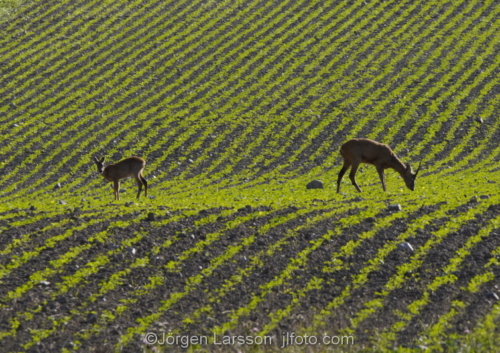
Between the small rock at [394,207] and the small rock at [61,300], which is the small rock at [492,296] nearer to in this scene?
the small rock at [394,207]

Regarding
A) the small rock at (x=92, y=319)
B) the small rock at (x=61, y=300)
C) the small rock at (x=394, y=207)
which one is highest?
the small rock at (x=61, y=300)

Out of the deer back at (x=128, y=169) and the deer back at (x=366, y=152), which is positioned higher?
the deer back at (x=128, y=169)

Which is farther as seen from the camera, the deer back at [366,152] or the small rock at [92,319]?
the deer back at [366,152]

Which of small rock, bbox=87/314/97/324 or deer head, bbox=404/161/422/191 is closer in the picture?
small rock, bbox=87/314/97/324

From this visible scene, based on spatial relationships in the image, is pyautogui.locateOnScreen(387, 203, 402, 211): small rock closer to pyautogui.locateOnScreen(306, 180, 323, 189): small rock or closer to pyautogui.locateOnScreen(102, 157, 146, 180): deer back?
pyautogui.locateOnScreen(306, 180, 323, 189): small rock

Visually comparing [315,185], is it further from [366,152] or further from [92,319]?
[92,319]

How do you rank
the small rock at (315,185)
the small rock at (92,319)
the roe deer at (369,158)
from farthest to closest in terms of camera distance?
the small rock at (315,185) < the roe deer at (369,158) < the small rock at (92,319)

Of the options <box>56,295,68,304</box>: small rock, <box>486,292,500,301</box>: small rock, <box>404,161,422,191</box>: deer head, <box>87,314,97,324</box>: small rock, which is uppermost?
<box>56,295,68,304</box>: small rock

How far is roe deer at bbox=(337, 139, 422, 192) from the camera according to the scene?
22.8 meters

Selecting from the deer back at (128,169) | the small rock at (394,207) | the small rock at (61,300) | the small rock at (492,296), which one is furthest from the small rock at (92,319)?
the deer back at (128,169)

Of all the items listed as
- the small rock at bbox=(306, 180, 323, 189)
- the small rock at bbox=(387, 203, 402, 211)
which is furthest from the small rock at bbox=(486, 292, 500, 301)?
the small rock at bbox=(306, 180, 323, 189)

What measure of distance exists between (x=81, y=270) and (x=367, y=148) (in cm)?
1178

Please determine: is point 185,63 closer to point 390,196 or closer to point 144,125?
point 144,125

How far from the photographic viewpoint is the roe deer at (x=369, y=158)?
22.8m
